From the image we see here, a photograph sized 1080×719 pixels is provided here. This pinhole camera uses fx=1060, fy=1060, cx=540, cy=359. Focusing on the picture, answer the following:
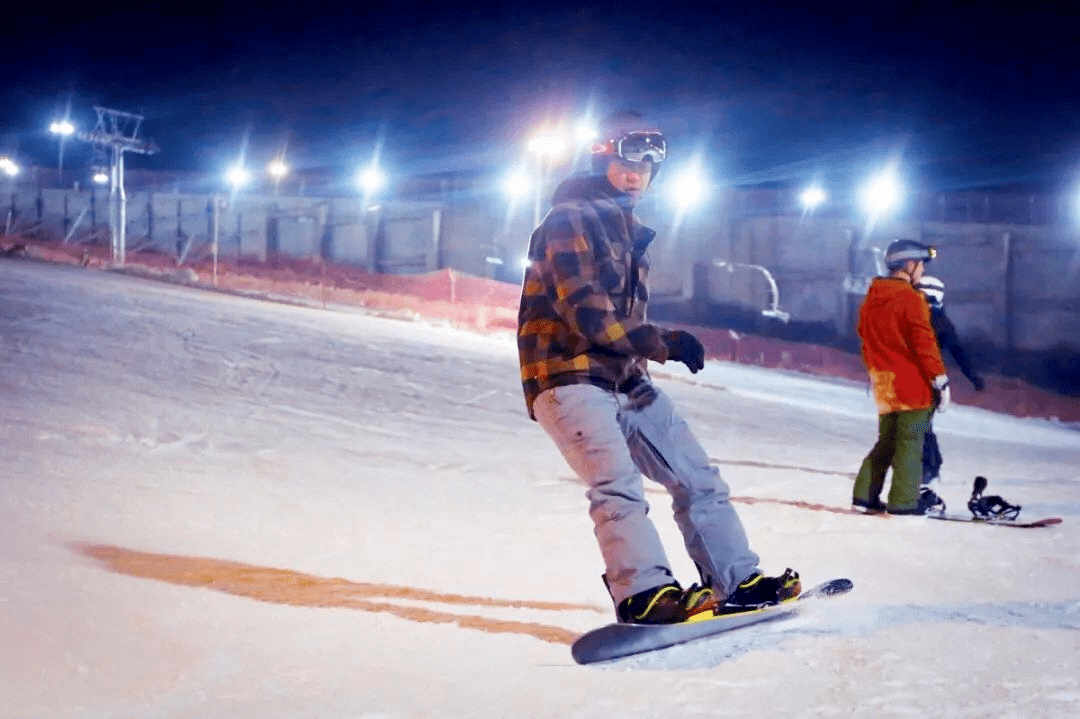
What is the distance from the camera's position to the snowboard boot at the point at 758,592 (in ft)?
11.6

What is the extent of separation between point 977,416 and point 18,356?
578 inches

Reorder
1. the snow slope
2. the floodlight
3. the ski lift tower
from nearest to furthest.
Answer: the snow slope
the ski lift tower
the floodlight

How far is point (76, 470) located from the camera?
6242 mm

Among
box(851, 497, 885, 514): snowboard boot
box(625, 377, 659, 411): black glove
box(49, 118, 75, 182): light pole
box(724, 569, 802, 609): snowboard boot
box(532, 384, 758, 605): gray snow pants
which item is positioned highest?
box(49, 118, 75, 182): light pole

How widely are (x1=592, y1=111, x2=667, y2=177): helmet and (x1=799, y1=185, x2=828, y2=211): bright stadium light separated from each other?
31951 mm

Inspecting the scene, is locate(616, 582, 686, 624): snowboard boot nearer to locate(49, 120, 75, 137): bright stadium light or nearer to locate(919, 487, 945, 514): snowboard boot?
locate(919, 487, 945, 514): snowboard boot

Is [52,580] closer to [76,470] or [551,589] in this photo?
[551,589]

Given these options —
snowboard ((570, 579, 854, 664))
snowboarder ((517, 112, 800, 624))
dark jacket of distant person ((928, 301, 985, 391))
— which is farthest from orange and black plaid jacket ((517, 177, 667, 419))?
dark jacket of distant person ((928, 301, 985, 391))

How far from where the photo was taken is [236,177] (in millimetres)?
43875

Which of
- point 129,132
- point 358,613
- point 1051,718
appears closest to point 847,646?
point 1051,718

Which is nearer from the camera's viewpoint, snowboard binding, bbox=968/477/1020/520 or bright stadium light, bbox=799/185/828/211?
snowboard binding, bbox=968/477/1020/520

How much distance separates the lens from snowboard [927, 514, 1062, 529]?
5.99m

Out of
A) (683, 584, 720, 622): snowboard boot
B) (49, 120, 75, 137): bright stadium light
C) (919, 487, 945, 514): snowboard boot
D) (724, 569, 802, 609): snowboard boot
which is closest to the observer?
(683, 584, 720, 622): snowboard boot

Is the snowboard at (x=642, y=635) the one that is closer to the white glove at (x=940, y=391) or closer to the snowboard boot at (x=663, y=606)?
the snowboard boot at (x=663, y=606)
